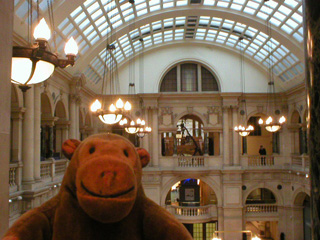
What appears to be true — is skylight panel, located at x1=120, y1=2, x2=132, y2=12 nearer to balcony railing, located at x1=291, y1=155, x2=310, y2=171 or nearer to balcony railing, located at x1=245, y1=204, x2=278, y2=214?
balcony railing, located at x1=291, y1=155, x2=310, y2=171

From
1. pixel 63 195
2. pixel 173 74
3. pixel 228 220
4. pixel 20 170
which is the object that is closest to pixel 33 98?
pixel 20 170

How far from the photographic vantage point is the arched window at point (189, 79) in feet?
71.5

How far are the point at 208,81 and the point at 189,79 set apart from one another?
1.28 meters

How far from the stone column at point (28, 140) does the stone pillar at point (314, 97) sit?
35.5 feet

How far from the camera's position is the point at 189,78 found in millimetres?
21859

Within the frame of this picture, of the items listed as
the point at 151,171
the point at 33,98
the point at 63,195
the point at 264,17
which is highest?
the point at 264,17

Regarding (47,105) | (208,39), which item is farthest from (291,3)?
(47,105)

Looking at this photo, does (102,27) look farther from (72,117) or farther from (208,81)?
(208,81)

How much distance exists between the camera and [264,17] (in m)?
17.1

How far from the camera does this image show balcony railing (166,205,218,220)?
20.3 m

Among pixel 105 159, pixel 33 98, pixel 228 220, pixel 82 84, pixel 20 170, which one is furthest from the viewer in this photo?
pixel 228 220

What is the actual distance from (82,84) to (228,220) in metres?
11.9

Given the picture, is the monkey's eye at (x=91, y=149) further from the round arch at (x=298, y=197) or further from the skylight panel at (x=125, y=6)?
the round arch at (x=298, y=197)

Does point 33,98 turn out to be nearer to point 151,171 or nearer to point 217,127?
point 151,171
